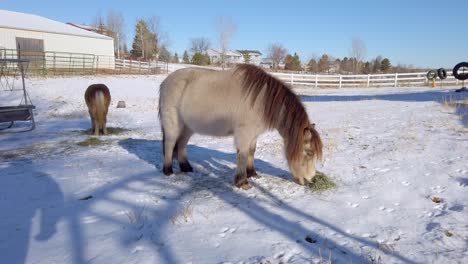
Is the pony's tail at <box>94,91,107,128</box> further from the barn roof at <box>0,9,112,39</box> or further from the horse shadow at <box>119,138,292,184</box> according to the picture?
the barn roof at <box>0,9,112,39</box>

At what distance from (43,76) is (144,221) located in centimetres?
2283

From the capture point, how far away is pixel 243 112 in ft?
16.1

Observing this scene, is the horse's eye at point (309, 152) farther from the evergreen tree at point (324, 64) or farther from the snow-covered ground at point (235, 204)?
the evergreen tree at point (324, 64)

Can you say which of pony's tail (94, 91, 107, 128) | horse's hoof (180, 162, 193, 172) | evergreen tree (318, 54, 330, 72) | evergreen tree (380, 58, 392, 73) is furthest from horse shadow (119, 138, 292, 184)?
evergreen tree (318, 54, 330, 72)

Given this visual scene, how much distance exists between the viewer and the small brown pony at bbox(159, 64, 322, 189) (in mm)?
4672

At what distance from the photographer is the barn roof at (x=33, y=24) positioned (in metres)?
30.4

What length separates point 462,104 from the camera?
10.6m

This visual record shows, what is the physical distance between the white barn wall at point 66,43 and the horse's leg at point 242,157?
33003mm

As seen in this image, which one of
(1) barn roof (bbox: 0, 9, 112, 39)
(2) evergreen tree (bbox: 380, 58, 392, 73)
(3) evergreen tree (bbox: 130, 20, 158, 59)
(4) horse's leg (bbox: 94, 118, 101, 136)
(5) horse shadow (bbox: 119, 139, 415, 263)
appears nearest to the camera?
(5) horse shadow (bbox: 119, 139, 415, 263)

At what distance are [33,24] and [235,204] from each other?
36581mm

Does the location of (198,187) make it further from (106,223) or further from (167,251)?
(167,251)

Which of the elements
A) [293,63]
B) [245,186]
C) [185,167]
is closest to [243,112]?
[245,186]

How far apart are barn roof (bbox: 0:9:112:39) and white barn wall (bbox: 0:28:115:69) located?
0.35 metres

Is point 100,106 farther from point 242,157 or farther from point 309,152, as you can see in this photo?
point 309,152
